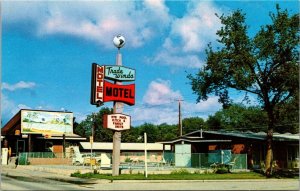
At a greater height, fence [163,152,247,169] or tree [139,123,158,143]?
tree [139,123,158,143]

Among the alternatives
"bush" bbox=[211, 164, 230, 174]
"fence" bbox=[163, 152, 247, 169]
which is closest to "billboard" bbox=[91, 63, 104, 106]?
"bush" bbox=[211, 164, 230, 174]

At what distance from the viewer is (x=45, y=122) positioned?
174 ft

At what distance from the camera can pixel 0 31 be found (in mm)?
16844

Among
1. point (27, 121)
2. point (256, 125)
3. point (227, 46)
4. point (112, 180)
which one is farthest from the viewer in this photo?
point (256, 125)

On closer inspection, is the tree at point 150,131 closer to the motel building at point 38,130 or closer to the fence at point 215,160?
the motel building at point 38,130

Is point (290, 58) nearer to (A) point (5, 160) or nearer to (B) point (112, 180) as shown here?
(B) point (112, 180)

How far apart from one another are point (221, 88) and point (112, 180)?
1570 cm

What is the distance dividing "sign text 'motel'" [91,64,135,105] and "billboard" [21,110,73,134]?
2485 centimetres

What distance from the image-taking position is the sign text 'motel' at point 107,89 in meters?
28.2

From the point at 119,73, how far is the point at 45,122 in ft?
85.7

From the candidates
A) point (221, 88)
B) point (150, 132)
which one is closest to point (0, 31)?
point (221, 88)

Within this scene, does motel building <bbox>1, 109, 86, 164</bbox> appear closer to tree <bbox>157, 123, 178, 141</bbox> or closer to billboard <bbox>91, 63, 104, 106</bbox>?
billboard <bbox>91, 63, 104, 106</bbox>

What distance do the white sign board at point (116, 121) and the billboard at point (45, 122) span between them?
970 inches

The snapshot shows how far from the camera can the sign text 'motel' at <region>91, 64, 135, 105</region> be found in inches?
1110
